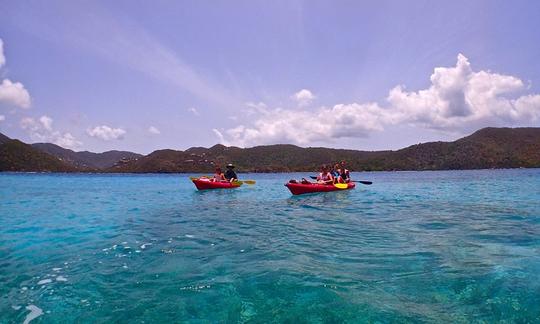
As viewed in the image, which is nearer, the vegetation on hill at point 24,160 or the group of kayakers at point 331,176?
the group of kayakers at point 331,176

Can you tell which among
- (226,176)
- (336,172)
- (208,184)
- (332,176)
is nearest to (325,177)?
(332,176)

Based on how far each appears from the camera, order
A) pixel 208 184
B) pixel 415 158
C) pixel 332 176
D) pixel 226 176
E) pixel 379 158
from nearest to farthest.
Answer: pixel 332 176 → pixel 208 184 → pixel 226 176 → pixel 415 158 → pixel 379 158

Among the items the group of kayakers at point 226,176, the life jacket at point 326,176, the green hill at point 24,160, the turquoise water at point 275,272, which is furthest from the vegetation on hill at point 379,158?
the turquoise water at point 275,272

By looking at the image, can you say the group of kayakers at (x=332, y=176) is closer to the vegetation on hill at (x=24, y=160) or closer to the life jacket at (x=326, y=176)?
the life jacket at (x=326, y=176)

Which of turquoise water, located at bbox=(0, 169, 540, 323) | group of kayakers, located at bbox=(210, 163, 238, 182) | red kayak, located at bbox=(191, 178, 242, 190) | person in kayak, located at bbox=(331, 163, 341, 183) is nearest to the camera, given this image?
turquoise water, located at bbox=(0, 169, 540, 323)

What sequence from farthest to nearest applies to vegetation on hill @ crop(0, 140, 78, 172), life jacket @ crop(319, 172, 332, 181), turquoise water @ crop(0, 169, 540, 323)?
vegetation on hill @ crop(0, 140, 78, 172) → life jacket @ crop(319, 172, 332, 181) → turquoise water @ crop(0, 169, 540, 323)

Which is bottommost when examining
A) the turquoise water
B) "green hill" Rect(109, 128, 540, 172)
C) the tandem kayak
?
the turquoise water

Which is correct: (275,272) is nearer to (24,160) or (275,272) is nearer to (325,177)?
(325,177)

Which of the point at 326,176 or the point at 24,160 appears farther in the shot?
the point at 24,160

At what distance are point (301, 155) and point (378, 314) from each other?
18894 cm

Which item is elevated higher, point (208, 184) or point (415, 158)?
point (415, 158)

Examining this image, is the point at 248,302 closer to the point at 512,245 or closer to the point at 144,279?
the point at 144,279

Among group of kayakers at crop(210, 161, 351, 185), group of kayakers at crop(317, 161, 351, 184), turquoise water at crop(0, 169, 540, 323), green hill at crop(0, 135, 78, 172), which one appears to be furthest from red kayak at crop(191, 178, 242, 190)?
green hill at crop(0, 135, 78, 172)

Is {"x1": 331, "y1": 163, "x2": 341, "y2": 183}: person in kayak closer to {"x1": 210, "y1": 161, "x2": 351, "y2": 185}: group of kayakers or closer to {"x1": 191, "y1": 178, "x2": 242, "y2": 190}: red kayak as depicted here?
{"x1": 210, "y1": 161, "x2": 351, "y2": 185}: group of kayakers
